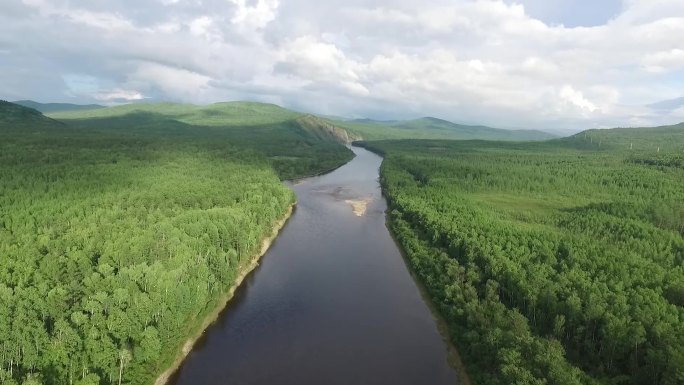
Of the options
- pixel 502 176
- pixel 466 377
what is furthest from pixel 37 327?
pixel 502 176

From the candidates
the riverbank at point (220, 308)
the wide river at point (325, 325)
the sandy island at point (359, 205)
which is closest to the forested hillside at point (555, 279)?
the wide river at point (325, 325)

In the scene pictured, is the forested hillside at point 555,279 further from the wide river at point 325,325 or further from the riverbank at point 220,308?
the riverbank at point 220,308

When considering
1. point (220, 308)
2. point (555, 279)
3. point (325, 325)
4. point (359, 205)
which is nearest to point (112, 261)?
point (220, 308)

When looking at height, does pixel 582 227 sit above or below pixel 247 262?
above

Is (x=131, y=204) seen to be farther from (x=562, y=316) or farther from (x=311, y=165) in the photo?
(x=311, y=165)

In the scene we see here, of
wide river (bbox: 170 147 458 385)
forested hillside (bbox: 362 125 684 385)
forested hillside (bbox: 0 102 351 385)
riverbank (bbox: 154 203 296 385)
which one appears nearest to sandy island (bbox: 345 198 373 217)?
forested hillside (bbox: 362 125 684 385)

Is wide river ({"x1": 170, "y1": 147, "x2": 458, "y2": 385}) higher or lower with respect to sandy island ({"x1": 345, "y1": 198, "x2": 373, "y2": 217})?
lower

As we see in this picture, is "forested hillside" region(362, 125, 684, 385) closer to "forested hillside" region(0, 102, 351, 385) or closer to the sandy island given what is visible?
the sandy island
